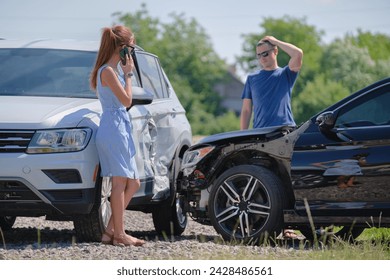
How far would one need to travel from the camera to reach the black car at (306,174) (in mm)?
8391

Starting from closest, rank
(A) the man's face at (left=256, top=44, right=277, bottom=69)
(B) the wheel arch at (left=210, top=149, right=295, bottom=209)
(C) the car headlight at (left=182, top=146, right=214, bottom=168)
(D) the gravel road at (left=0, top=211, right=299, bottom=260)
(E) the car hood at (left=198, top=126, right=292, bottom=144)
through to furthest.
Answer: (D) the gravel road at (left=0, top=211, right=299, bottom=260) → (B) the wheel arch at (left=210, top=149, right=295, bottom=209) → (E) the car hood at (left=198, top=126, right=292, bottom=144) → (C) the car headlight at (left=182, top=146, right=214, bottom=168) → (A) the man's face at (left=256, top=44, right=277, bottom=69)

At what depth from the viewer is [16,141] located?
824 cm

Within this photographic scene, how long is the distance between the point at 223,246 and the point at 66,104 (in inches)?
74.2

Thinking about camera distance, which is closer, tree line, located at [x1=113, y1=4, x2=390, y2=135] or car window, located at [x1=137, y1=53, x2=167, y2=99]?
car window, located at [x1=137, y1=53, x2=167, y2=99]

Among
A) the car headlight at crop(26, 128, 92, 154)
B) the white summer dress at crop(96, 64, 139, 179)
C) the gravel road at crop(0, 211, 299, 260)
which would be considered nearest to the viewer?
the gravel road at crop(0, 211, 299, 260)

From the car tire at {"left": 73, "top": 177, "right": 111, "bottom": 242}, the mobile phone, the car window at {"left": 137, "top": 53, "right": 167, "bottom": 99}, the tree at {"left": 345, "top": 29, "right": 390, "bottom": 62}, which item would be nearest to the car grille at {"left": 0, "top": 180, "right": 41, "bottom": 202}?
the car tire at {"left": 73, "top": 177, "right": 111, "bottom": 242}

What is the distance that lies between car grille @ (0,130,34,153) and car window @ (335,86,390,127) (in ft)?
9.03

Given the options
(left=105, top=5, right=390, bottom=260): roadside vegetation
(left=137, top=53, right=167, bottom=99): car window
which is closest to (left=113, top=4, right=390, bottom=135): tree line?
(left=105, top=5, right=390, bottom=260): roadside vegetation

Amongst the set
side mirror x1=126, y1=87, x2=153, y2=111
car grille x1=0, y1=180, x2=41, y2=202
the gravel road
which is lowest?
the gravel road

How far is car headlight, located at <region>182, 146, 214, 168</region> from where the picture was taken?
948 cm

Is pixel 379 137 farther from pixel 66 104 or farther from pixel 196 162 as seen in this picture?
pixel 66 104

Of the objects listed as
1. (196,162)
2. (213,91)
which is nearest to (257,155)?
(196,162)

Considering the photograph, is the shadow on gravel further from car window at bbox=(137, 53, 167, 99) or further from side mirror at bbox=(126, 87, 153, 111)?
car window at bbox=(137, 53, 167, 99)

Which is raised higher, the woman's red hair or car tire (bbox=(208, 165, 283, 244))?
the woman's red hair
